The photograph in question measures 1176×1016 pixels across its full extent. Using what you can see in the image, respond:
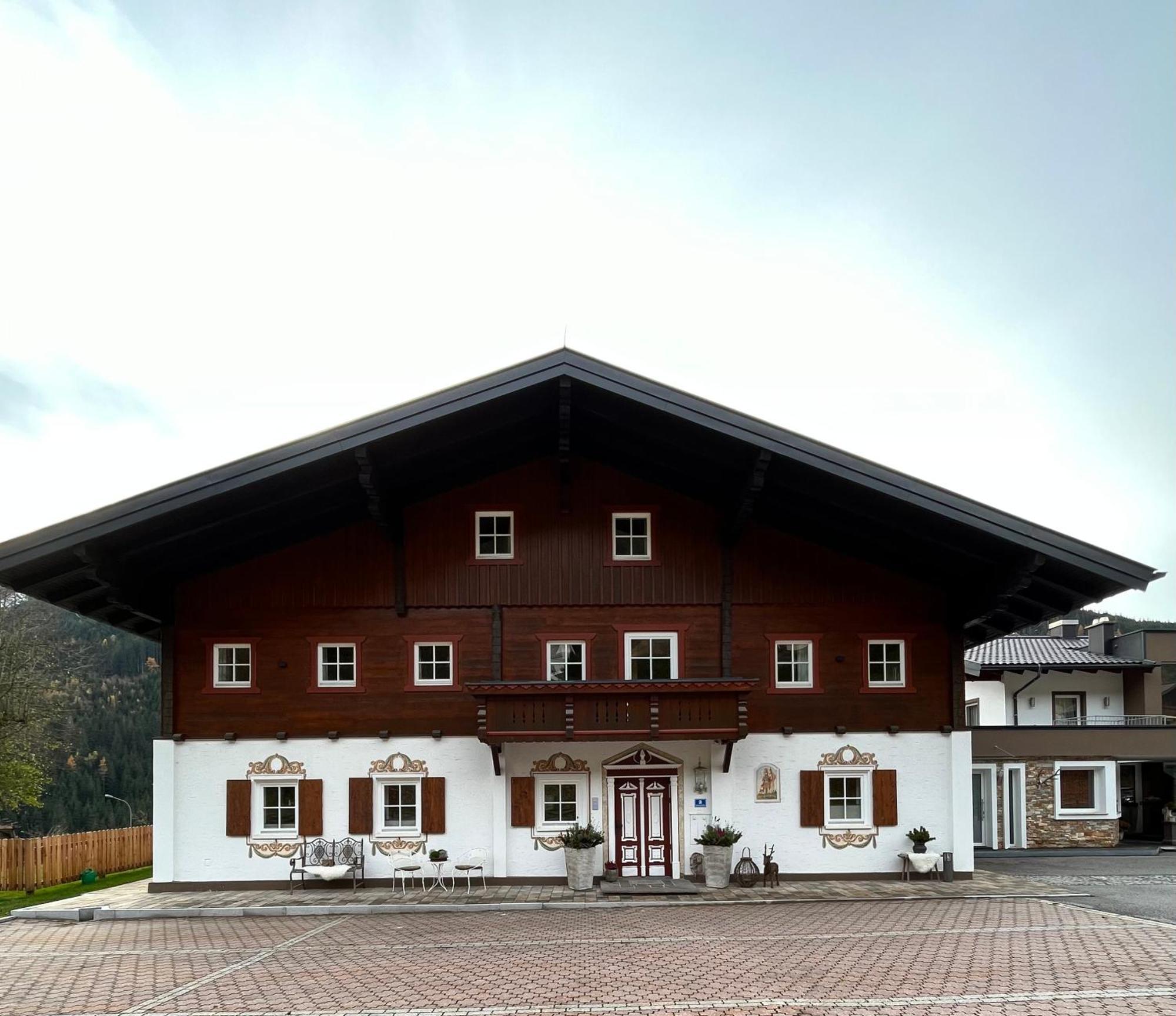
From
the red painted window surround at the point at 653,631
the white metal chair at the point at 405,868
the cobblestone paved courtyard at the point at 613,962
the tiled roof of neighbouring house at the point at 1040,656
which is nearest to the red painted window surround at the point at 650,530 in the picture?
the red painted window surround at the point at 653,631

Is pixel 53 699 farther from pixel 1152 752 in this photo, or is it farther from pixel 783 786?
pixel 1152 752

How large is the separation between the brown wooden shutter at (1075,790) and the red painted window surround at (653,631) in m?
13.2

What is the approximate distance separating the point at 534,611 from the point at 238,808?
606cm

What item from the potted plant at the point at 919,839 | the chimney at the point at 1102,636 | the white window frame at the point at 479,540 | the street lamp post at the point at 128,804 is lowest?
the street lamp post at the point at 128,804

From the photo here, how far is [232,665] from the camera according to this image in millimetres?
19969

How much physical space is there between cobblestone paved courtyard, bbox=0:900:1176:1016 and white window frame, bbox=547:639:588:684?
4.21 metres

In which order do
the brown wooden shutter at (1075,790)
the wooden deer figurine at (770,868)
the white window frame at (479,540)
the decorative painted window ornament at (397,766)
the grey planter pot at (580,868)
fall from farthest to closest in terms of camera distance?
the brown wooden shutter at (1075,790) < the white window frame at (479,540) < the decorative painted window ornament at (397,766) < the wooden deer figurine at (770,868) < the grey planter pot at (580,868)

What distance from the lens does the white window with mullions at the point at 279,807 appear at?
Answer: 64.4 ft

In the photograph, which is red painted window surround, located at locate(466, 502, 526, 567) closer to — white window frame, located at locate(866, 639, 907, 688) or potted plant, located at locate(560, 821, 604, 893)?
potted plant, located at locate(560, 821, 604, 893)

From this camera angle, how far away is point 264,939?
15.1m

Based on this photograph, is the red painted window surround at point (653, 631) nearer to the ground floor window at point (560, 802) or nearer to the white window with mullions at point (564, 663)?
the white window with mullions at point (564, 663)

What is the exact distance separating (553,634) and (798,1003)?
10.2 m

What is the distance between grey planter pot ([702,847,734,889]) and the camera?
19.1m

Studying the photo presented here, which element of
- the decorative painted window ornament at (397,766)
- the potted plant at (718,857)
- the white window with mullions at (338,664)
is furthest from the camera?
the white window with mullions at (338,664)
